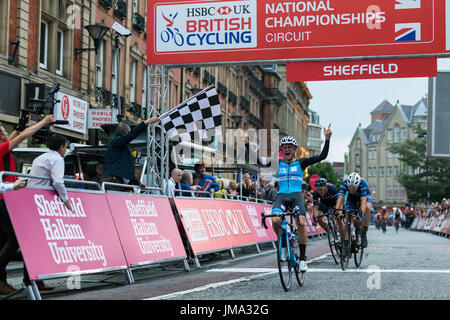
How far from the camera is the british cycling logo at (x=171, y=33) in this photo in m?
16.3

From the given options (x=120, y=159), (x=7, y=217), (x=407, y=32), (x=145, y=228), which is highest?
(x=407, y=32)

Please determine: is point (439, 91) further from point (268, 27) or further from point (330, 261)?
point (330, 261)

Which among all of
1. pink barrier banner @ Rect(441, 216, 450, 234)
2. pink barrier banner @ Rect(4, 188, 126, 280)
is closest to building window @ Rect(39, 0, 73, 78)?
pink barrier banner @ Rect(4, 188, 126, 280)

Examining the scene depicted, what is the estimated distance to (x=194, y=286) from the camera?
9.14 metres

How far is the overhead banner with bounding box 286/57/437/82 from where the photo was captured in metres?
15.2

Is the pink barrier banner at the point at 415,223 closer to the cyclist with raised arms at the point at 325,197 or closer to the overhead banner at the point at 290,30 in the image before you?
the overhead banner at the point at 290,30

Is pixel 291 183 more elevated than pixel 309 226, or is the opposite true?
pixel 291 183

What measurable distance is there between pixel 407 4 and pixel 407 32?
1.91 feet

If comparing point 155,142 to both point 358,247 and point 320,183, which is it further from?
point 358,247

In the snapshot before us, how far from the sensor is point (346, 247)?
12.1 meters

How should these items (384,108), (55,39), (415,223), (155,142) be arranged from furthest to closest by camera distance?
(384,108)
(415,223)
(55,39)
(155,142)

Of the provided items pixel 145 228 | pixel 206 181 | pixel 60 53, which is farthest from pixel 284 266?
pixel 60 53

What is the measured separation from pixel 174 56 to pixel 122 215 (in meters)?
7.00
